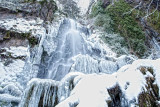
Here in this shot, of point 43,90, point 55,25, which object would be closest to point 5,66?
point 43,90

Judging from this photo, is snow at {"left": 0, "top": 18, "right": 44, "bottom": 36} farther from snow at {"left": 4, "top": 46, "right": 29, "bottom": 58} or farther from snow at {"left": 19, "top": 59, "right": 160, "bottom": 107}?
snow at {"left": 19, "top": 59, "right": 160, "bottom": 107}

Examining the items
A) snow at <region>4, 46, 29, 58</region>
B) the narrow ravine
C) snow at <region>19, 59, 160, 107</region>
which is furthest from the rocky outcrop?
snow at <region>19, 59, 160, 107</region>

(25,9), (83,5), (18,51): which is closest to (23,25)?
(25,9)

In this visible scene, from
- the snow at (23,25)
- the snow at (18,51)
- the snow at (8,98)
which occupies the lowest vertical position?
the snow at (8,98)

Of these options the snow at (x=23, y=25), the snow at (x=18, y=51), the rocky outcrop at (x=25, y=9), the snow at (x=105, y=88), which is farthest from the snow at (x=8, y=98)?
the rocky outcrop at (x=25, y=9)

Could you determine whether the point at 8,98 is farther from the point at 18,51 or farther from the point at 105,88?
the point at 105,88

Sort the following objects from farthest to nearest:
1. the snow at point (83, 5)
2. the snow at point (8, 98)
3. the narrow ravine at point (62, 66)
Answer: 1. the snow at point (83, 5)
2. the snow at point (8, 98)
3. the narrow ravine at point (62, 66)

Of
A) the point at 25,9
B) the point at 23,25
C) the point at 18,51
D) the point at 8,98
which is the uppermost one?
the point at 25,9

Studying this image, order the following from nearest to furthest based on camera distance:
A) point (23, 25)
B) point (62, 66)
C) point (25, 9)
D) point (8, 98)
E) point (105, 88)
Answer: point (105, 88) < point (8, 98) < point (62, 66) < point (23, 25) < point (25, 9)

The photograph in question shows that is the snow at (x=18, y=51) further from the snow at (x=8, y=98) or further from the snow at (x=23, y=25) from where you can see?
the snow at (x=8, y=98)

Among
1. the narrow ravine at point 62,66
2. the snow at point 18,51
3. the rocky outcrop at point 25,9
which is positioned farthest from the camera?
the rocky outcrop at point 25,9

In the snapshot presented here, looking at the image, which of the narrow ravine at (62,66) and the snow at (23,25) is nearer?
the narrow ravine at (62,66)

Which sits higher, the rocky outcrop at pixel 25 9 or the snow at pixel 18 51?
the rocky outcrop at pixel 25 9

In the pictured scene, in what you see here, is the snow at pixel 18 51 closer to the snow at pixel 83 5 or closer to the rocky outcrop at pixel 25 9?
the rocky outcrop at pixel 25 9
